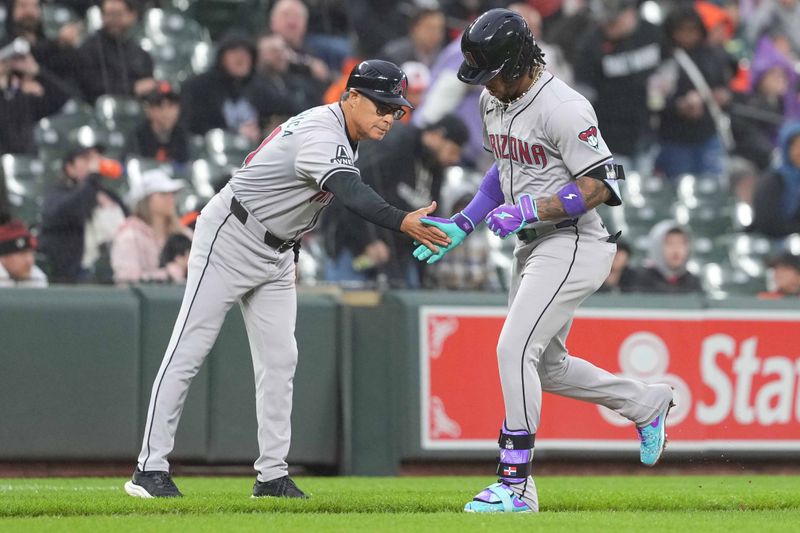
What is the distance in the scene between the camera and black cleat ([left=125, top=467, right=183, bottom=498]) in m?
5.80

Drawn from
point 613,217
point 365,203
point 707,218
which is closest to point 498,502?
point 365,203

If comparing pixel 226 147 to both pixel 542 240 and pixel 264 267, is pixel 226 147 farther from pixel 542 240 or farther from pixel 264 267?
pixel 542 240

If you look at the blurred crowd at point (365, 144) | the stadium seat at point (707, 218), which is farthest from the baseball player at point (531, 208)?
the stadium seat at point (707, 218)

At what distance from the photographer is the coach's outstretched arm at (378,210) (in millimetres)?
5453

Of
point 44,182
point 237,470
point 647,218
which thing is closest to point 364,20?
point 647,218

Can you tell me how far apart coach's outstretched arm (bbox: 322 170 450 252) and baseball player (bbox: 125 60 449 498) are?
24cm

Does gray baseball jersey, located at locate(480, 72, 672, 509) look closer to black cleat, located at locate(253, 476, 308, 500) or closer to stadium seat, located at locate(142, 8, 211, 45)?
black cleat, located at locate(253, 476, 308, 500)

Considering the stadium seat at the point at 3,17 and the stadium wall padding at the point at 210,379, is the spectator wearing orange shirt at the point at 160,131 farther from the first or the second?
the stadium wall padding at the point at 210,379

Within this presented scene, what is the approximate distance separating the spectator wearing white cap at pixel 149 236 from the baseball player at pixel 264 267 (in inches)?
96.6

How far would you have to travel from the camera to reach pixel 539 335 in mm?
5605

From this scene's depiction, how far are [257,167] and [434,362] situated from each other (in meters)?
3.05

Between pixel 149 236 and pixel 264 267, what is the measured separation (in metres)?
2.70

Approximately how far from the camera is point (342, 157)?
5621mm

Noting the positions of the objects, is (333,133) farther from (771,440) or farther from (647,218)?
(647,218)
